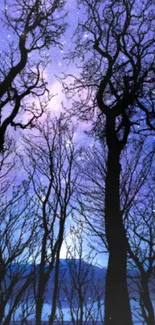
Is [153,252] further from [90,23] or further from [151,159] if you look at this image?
[90,23]

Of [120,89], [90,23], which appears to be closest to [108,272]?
[120,89]

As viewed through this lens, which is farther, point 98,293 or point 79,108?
point 79,108

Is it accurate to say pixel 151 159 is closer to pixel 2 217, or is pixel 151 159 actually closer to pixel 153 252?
pixel 153 252

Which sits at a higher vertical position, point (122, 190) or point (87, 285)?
point (122, 190)

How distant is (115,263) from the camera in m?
8.16

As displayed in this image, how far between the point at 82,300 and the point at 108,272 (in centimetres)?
152

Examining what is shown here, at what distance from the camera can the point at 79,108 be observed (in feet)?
39.3

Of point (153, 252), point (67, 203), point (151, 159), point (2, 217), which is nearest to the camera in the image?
point (2, 217)

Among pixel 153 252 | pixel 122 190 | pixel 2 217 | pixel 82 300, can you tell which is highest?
pixel 122 190

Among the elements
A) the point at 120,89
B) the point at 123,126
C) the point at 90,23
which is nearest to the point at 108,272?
the point at 123,126

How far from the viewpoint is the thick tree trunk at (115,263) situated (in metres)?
7.70

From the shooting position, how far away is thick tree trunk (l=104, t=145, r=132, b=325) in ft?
25.3

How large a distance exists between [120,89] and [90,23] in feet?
7.28

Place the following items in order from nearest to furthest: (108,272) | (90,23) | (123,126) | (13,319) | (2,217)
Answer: (13,319) → (2,217) → (108,272) → (123,126) → (90,23)
